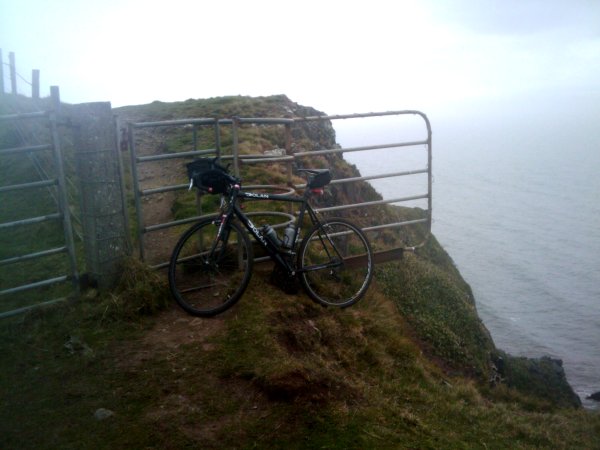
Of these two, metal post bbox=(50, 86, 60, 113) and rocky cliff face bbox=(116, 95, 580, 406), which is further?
rocky cliff face bbox=(116, 95, 580, 406)

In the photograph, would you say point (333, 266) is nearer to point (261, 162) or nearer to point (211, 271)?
point (211, 271)

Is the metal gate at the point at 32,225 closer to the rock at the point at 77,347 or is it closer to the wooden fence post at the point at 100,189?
the wooden fence post at the point at 100,189

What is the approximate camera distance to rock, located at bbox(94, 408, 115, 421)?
418 cm

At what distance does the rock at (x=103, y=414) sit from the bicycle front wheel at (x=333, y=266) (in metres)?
2.54

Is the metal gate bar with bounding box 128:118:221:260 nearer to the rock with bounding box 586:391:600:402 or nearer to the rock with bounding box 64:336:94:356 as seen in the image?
the rock with bounding box 64:336:94:356

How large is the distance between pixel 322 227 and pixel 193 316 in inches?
65.0

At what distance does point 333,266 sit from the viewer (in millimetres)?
6500

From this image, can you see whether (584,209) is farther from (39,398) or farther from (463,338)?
(39,398)

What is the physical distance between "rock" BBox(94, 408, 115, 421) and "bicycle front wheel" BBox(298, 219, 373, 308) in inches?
100.0

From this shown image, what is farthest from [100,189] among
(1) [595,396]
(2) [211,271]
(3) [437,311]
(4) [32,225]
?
(1) [595,396]

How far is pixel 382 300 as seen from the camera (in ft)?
24.6

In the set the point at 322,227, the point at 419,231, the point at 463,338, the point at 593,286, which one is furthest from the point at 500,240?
the point at 322,227

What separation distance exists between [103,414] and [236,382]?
1028mm

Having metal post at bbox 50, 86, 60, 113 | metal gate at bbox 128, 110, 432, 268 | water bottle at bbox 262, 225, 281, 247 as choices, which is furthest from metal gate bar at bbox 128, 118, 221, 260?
water bottle at bbox 262, 225, 281, 247
